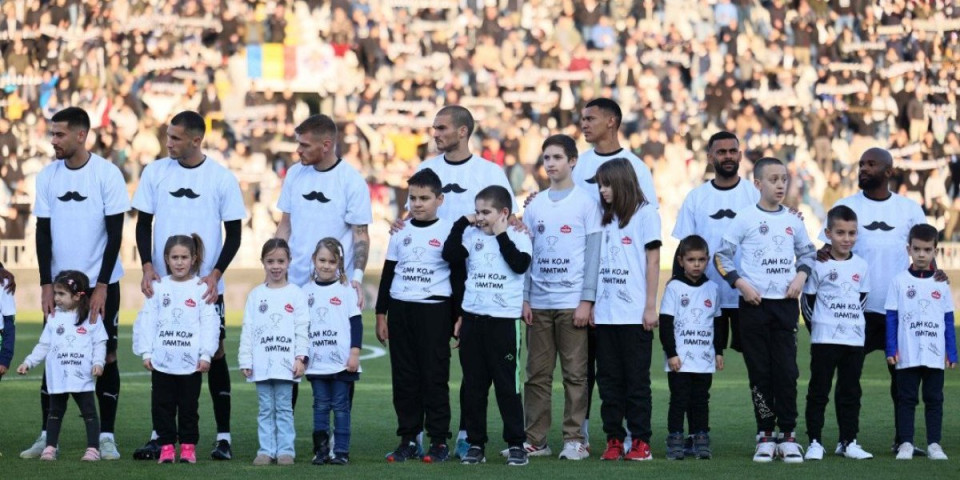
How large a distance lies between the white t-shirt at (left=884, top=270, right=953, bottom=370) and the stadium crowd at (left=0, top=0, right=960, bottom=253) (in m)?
16.7

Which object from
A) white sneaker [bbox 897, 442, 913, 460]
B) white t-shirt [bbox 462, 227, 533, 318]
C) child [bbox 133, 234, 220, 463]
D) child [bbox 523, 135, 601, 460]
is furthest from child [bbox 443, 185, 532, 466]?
white sneaker [bbox 897, 442, 913, 460]

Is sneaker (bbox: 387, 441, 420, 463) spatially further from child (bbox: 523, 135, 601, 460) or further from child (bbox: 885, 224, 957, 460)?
child (bbox: 885, 224, 957, 460)

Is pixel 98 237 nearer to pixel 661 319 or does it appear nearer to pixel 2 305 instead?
pixel 2 305

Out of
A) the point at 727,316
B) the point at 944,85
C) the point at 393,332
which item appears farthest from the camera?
the point at 944,85

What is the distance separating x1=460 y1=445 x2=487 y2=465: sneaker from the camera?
862cm

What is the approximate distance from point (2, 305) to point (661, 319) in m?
3.76

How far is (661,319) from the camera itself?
355 inches

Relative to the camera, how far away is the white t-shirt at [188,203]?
902 cm

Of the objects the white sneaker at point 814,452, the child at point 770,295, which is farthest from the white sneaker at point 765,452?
the white sneaker at point 814,452

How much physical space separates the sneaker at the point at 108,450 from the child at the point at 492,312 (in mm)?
1948

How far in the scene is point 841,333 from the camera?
906 centimetres

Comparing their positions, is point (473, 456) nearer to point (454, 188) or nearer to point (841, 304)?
point (454, 188)

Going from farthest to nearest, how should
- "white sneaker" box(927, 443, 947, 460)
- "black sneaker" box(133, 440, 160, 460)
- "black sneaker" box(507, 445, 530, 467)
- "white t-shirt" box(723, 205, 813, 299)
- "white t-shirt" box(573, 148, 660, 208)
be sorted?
"white t-shirt" box(573, 148, 660, 208), "white t-shirt" box(723, 205, 813, 299), "white sneaker" box(927, 443, 947, 460), "black sneaker" box(133, 440, 160, 460), "black sneaker" box(507, 445, 530, 467)

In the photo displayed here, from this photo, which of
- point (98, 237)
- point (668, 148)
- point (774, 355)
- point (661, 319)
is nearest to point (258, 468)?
point (98, 237)
